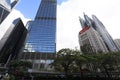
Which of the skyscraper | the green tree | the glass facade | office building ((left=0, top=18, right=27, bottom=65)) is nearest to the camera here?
the green tree

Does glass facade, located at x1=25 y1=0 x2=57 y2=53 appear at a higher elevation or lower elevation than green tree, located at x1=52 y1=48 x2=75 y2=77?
higher

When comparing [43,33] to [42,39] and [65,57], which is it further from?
[65,57]

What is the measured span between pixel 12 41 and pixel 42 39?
2985cm

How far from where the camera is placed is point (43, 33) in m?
164

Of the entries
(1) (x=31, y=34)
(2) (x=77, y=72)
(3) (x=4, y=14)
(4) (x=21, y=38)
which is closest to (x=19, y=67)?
(2) (x=77, y=72)

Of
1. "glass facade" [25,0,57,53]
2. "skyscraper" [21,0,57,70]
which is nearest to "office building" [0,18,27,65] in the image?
"glass facade" [25,0,57,53]

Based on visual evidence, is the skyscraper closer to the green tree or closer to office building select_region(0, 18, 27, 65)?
office building select_region(0, 18, 27, 65)

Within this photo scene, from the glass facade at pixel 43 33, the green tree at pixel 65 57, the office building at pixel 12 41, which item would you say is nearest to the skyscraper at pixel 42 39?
the glass facade at pixel 43 33

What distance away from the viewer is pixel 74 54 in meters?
54.6

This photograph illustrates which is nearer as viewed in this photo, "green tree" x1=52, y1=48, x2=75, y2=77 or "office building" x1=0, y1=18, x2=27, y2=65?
"green tree" x1=52, y1=48, x2=75, y2=77

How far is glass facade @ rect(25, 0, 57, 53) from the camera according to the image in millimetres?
150375

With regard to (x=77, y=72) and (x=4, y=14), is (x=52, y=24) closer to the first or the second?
(x=4, y=14)

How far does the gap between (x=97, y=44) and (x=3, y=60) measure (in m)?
95.4

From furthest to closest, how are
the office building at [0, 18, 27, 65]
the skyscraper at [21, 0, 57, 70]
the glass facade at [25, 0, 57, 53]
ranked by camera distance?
the glass facade at [25, 0, 57, 53], the office building at [0, 18, 27, 65], the skyscraper at [21, 0, 57, 70]
